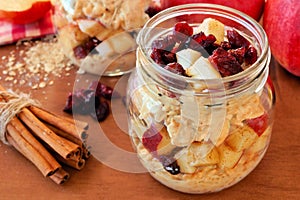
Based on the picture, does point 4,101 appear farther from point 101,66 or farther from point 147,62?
point 147,62

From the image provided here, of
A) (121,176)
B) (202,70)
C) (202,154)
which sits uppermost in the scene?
(202,70)

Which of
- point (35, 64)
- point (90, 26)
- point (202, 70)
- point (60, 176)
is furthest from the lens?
point (35, 64)

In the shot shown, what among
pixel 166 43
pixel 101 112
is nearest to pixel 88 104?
pixel 101 112

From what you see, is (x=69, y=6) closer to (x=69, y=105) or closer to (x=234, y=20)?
(x=69, y=105)

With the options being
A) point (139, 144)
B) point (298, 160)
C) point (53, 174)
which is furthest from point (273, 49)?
point (53, 174)

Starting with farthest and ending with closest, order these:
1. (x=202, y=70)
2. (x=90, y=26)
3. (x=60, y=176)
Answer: (x=90, y=26)
(x=60, y=176)
(x=202, y=70)

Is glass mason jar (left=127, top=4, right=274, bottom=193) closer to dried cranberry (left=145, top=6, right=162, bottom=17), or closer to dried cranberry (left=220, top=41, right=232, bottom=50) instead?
dried cranberry (left=220, top=41, right=232, bottom=50)

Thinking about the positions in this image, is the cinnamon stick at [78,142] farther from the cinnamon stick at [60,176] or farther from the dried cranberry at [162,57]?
the dried cranberry at [162,57]

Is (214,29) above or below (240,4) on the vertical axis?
above

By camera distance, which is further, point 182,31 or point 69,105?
point 69,105
